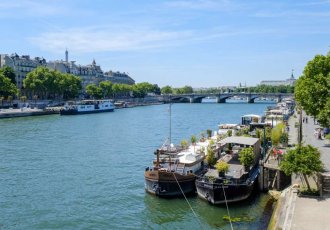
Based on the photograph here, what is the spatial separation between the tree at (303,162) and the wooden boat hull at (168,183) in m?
7.97

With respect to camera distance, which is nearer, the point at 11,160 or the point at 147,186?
the point at 147,186

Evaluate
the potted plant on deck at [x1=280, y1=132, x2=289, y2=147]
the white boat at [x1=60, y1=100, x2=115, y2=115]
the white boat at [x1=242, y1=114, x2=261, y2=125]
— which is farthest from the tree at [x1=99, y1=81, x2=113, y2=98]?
the potted plant on deck at [x1=280, y1=132, x2=289, y2=147]

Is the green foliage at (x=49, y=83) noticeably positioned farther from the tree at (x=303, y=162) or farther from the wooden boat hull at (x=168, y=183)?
the tree at (x=303, y=162)

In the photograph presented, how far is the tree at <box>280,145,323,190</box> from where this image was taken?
85.5 ft

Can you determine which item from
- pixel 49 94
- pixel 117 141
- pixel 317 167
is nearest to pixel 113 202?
pixel 317 167

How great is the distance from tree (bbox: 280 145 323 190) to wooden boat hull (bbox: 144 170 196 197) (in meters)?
7.97

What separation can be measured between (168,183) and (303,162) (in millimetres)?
10055

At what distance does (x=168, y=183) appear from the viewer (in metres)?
32.0

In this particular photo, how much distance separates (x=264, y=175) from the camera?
111 feet

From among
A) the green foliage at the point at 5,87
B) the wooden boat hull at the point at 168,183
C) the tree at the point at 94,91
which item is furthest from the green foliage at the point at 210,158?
the tree at the point at 94,91

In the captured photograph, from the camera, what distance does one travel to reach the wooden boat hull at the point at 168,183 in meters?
32.0

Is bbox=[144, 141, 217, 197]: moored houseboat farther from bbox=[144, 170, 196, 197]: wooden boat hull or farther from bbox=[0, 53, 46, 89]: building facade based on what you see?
bbox=[0, 53, 46, 89]: building facade

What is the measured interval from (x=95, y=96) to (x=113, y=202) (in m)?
150

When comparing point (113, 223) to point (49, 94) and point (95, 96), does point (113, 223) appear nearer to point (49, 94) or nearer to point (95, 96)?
point (49, 94)
